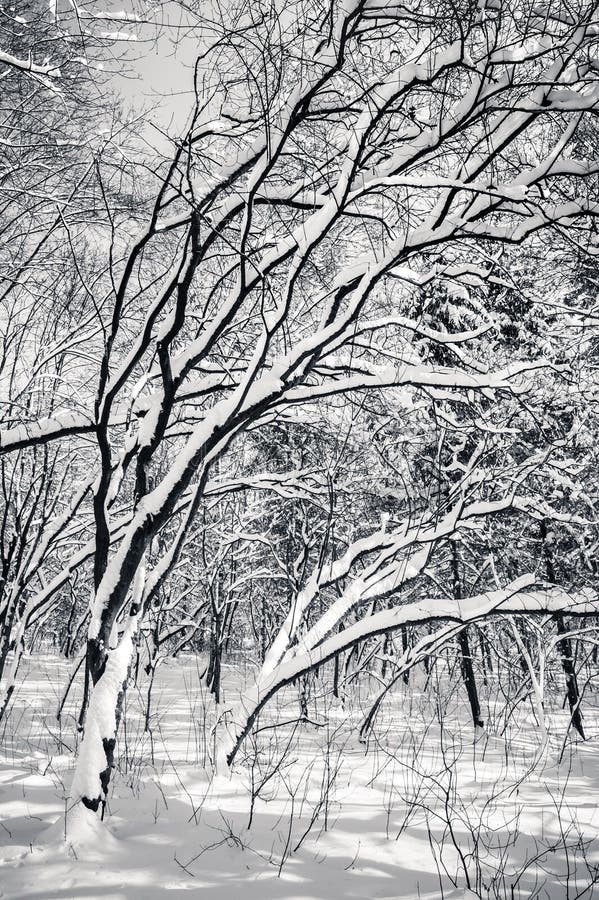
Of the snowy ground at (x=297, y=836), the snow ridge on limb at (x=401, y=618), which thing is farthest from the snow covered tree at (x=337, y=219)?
the snowy ground at (x=297, y=836)

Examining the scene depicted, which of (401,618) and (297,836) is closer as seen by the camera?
(297,836)

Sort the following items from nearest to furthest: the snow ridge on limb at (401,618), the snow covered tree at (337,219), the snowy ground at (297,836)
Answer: the snowy ground at (297,836), the snow covered tree at (337,219), the snow ridge on limb at (401,618)

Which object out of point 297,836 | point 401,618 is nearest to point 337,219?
point 401,618

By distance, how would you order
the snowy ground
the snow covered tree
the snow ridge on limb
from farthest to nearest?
the snow ridge on limb
the snow covered tree
the snowy ground

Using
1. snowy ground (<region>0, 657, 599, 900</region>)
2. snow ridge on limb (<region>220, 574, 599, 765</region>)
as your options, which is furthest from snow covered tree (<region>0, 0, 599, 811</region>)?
snowy ground (<region>0, 657, 599, 900</region>)

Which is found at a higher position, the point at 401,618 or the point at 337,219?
the point at 337,219

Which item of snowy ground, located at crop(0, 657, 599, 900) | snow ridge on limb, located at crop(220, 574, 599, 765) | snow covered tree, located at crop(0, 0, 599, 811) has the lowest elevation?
snowy ground, located at crop(0, 657, 599, 900)

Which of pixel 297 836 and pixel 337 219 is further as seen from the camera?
pixel 337 219

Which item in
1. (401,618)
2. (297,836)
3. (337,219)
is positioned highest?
(337,219)

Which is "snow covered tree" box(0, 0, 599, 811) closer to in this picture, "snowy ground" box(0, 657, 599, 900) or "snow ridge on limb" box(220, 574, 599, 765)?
"snow ridge on limb" box(220, 574, 599, 765)

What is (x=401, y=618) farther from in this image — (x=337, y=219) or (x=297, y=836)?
(x=337, y=219)

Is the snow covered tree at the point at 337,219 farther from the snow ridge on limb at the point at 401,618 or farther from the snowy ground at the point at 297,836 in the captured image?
the snowy ground at the point at 297,836

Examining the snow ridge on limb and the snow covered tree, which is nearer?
the snow covered tree

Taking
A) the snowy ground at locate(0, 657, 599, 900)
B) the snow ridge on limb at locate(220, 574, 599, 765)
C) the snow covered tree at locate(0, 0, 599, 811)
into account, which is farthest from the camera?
the snow ridge on limb at locate(220, 574, 599, 765)
